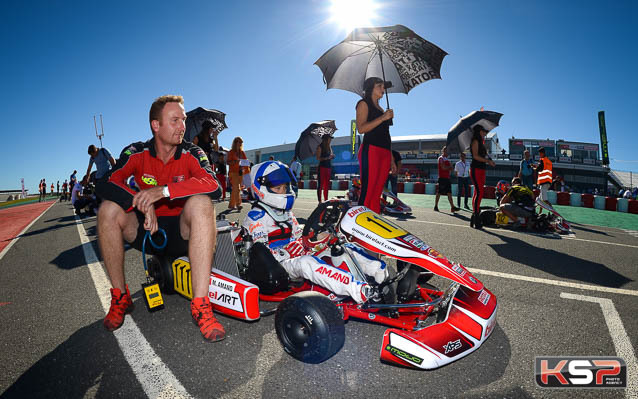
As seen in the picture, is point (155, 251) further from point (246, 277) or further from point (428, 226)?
point (428, 226)

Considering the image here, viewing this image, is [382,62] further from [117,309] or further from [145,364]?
[145,364]

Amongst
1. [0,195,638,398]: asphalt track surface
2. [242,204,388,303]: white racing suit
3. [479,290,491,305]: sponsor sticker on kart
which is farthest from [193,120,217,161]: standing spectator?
[479,290,491,305]: sponsor sticker on kart

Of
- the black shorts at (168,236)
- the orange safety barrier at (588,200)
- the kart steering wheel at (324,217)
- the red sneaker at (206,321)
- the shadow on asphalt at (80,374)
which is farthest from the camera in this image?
the orange safety barrier at (588,200)

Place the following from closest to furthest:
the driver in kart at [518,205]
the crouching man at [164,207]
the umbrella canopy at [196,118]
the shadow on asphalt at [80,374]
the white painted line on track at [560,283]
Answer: the shadow on asphalt at [80,374], the crouching man at [164,207], the white painted line on track at [560,283], the driver in kart at [518,205], the umbrella canopy at [196,118]

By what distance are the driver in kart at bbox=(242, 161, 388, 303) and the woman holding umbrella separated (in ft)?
4.09

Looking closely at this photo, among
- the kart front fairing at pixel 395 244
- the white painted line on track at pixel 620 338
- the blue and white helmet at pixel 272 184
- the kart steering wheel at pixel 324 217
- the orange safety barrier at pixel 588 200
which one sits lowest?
the orange safety barrier at pixel 588 200

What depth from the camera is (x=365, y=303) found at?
197 cm

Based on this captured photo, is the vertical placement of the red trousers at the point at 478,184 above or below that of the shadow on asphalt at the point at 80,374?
above

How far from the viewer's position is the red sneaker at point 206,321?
1966mm

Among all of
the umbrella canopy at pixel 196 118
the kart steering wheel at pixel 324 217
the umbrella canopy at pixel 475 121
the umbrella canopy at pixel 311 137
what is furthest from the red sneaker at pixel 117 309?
the umbrella canopy at pixel 311 137

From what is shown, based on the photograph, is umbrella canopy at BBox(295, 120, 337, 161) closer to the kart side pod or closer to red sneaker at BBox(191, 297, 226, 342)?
red sneaker at BBox(191, 297, 226, 342)

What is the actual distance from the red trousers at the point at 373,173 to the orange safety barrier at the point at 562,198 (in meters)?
13.7

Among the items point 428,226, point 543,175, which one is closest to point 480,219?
point 428,226

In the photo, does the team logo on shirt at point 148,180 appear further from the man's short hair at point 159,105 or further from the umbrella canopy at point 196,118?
the umbrella canopy at point 196,118
